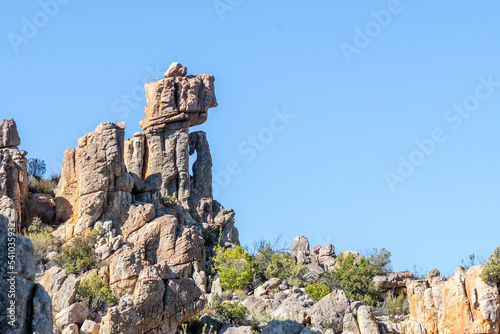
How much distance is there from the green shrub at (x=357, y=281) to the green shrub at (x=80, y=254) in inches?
460

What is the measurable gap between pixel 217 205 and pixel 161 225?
986 centimetres

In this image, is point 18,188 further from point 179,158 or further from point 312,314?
point 312,314

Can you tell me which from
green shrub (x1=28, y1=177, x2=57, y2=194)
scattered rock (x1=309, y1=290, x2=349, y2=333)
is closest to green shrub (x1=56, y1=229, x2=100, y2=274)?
green shrub (x1=28, y1=177, x2=57, y2=194)

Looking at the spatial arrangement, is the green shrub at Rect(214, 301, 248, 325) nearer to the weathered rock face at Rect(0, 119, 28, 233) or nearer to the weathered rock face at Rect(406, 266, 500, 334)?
the weathered rock face at Rect(406, 266, 500, 334)

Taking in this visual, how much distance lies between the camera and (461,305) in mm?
27734

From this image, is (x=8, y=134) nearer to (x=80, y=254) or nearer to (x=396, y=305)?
(x=80, y=254)

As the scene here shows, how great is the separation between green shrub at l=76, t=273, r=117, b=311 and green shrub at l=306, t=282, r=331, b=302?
30.0 feet

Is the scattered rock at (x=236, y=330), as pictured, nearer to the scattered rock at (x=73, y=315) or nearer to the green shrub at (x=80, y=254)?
the scattered rock at (x=73, y=315)

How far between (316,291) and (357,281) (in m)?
3.33

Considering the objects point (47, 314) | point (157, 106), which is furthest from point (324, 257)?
point (47, 314)

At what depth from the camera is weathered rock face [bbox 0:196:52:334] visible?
8.29 m

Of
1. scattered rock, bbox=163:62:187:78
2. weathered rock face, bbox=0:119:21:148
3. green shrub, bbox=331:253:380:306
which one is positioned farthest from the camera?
scattered rock, bbox=163:62:187:78

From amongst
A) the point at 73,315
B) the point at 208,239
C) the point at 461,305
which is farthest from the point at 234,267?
the point at 73,315

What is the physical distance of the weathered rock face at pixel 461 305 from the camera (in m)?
27.0
